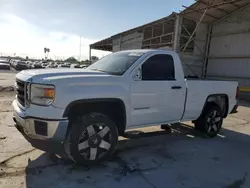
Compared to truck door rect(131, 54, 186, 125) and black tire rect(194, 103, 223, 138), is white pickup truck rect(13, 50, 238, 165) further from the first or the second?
black tire rect(194, 103, 223, 138)

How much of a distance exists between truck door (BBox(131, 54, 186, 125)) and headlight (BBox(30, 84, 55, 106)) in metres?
1.42

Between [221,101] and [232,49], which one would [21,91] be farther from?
[232,49]

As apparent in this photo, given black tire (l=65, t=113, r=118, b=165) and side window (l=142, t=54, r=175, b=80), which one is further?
side window (l=142, t=54, r=175, b=80)

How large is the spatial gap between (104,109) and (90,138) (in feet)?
1.85

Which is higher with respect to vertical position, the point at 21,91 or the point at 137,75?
the point at 137,75

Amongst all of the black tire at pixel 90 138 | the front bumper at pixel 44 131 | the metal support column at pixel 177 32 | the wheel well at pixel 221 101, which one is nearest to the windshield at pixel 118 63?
the black tire at pixel 90 138

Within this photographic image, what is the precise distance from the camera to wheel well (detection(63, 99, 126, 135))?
381cm

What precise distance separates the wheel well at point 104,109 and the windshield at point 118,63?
606 millimetres

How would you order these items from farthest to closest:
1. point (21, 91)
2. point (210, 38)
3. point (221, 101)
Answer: point (210, 38) → point (221, 101) → point (21, 91)

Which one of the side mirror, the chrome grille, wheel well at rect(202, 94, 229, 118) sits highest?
the side mirror

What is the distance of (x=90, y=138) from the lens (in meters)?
4.02

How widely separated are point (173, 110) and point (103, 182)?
2.23 metres

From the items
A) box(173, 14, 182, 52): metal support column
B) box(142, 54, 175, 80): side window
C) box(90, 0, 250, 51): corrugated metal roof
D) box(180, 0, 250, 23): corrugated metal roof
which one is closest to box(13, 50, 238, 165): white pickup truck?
box(142, 54, 175, 80): side window

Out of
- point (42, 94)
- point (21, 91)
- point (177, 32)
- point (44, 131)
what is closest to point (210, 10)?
point (177, 32)
